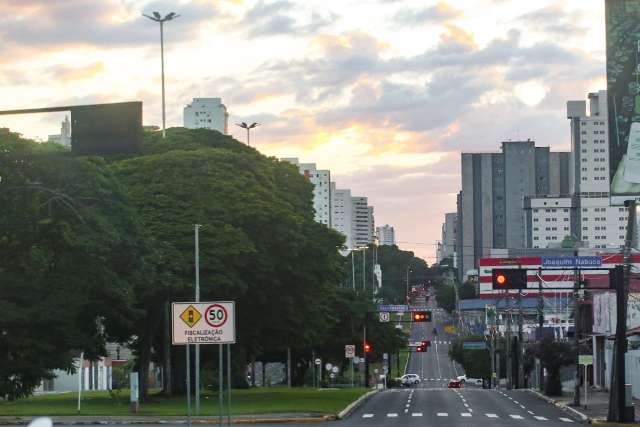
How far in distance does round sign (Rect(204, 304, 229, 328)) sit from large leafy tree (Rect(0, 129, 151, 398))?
74.8 ft

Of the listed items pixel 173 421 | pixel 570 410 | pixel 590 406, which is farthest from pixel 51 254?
pixel 590 406

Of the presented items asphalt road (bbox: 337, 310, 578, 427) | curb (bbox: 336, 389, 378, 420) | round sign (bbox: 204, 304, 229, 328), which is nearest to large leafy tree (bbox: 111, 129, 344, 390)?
curb (bbox: 336, 389, 378, 420)

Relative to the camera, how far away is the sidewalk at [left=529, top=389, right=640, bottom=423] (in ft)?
180

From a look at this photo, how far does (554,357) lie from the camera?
8038cm

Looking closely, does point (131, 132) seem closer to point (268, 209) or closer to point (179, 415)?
point (179, 415)

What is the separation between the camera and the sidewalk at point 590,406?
54.8 m

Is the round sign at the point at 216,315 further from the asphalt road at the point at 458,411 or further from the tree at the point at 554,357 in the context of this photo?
the tree at the point at 554,357

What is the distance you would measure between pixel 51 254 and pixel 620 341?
22.2 meters

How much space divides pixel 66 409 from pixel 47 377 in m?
8.78

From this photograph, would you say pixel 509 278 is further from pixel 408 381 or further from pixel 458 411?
pixel 408 381

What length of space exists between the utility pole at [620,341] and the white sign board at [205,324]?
26.6m

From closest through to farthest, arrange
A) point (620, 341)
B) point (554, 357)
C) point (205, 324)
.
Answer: point (205, 324) < point (620, 341) < point (554, 357)

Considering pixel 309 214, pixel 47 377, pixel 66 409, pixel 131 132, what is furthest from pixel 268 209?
pixel 131 132

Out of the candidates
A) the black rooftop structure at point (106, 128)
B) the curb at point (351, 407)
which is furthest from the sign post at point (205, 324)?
the curb at point (351, 407)
